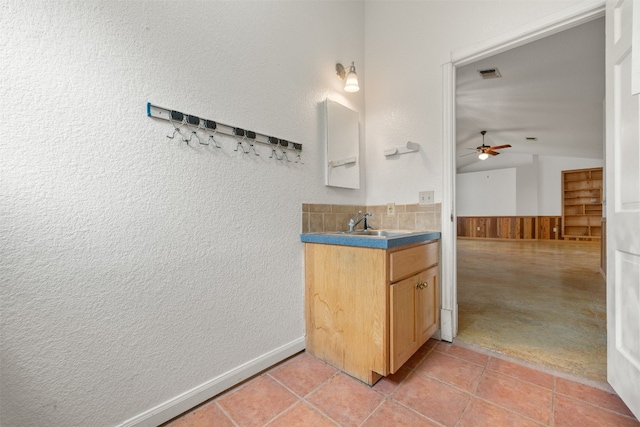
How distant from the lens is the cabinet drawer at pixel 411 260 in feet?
4.58

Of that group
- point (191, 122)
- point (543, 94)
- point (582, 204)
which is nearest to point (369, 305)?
point (191, 122)

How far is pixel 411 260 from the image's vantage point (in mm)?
1543

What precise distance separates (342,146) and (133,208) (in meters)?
1.45

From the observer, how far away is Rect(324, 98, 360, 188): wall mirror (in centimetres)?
197

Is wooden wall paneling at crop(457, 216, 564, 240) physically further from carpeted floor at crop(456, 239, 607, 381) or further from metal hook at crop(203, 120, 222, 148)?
metal hook at crop(203, 120, 222, 148)

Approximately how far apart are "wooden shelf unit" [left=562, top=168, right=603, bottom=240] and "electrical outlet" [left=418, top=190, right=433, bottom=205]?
8721 millimetres

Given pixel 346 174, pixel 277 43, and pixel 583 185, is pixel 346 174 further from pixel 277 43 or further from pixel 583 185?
pixel 583 185

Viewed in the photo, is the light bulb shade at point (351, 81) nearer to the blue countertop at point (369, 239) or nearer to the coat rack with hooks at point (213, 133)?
the coat rack with hooks at point (213, 133)

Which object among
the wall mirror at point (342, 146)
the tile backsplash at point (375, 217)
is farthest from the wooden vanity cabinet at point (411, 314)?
the wall mirror at point (342, 146)

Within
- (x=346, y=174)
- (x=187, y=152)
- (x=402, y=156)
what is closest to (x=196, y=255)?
(x=187, y=152)

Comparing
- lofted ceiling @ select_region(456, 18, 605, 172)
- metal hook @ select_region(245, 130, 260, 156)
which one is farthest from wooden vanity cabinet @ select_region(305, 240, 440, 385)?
lofted ceiling @ select_region(456, 18, 605, 172)

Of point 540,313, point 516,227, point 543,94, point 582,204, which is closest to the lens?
point 540,313

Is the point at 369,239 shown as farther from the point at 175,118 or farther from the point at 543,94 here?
the point at 543,94

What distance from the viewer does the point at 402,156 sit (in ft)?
6.98
